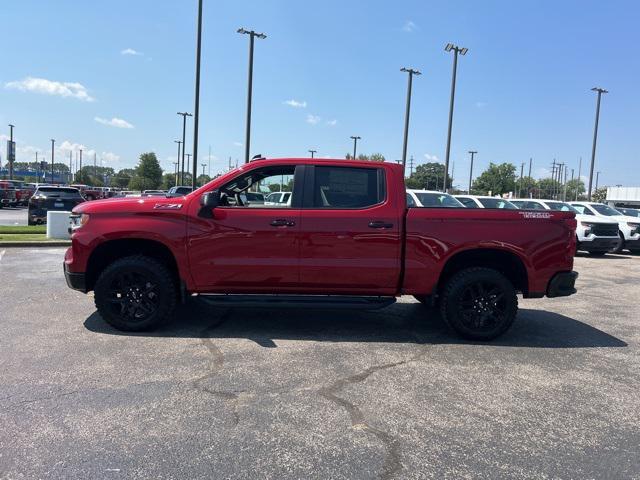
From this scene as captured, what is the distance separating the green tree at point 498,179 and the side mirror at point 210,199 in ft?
426

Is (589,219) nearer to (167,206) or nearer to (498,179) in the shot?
(167,206)

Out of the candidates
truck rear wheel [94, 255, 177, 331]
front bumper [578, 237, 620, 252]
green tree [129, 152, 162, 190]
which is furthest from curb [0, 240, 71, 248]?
green tree [129, 152, 162, 190]

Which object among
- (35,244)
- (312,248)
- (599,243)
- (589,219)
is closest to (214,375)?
(312,248)

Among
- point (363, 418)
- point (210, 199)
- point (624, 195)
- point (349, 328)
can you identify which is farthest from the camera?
point (624, 195)

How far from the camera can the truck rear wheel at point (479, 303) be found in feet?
18.3

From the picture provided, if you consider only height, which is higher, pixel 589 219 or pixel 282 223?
pixel 589 219

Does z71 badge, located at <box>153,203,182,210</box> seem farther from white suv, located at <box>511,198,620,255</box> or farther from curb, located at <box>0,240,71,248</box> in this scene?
white suv, located at <box>511,198,620,255</box>

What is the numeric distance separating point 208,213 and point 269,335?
59.4 inches

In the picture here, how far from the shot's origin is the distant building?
95250 mm

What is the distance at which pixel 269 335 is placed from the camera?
5.62m

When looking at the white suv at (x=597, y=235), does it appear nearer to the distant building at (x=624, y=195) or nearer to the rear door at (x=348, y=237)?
the rear door at (x=348, y=237)

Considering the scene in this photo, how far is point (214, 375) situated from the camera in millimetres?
4371

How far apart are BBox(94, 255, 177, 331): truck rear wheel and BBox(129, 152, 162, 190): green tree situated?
6874 centimetres

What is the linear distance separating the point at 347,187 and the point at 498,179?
134763 millimetres
